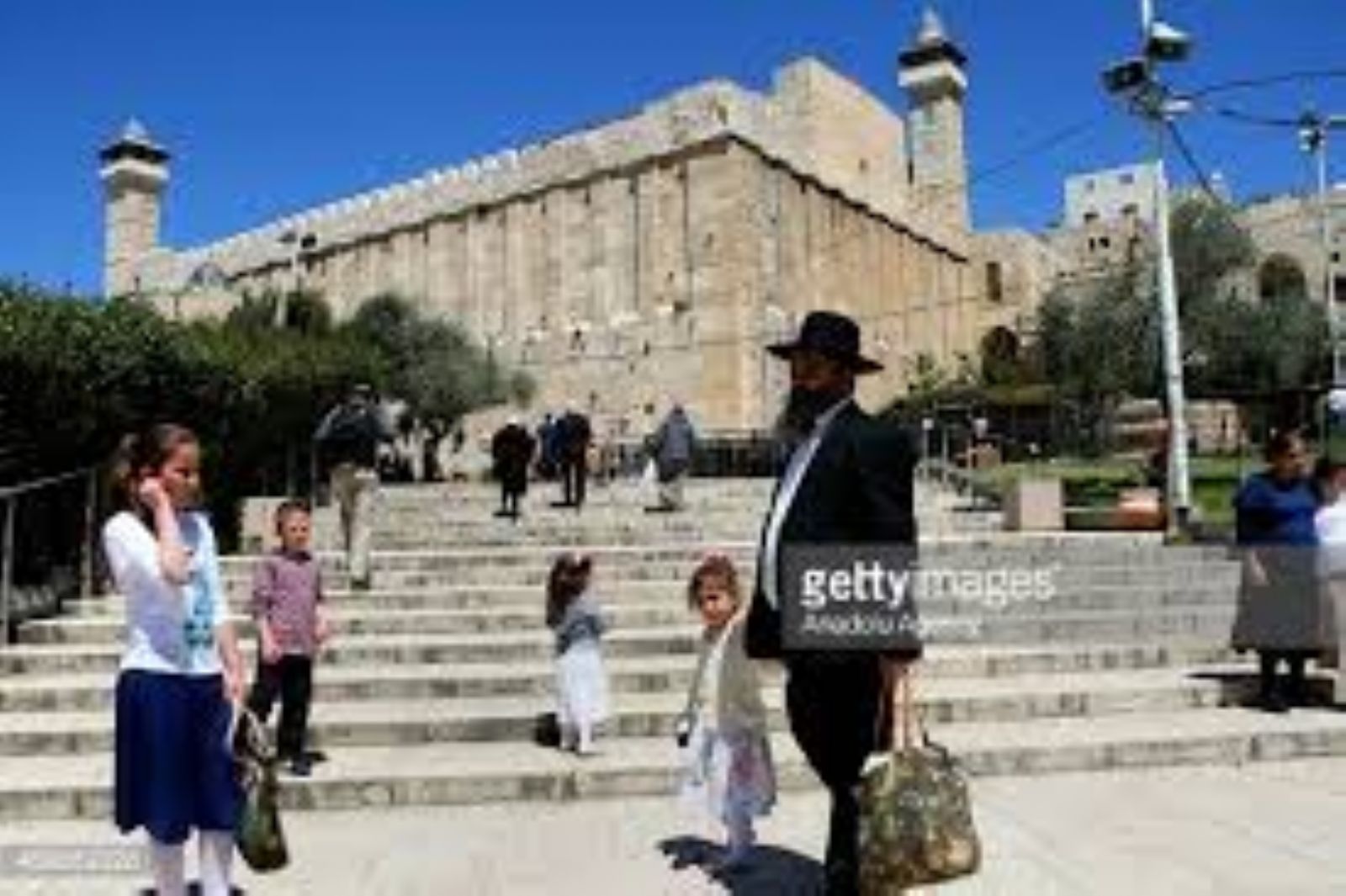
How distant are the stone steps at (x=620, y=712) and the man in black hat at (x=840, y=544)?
3616 mm

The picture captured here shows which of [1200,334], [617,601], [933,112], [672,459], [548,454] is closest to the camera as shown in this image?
[617,601]

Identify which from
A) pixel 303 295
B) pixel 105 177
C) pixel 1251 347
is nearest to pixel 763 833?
pixel 1251 347

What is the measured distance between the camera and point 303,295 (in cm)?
5809

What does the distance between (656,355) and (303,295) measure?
39.5 feet

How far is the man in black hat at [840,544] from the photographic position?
5742 millimetres

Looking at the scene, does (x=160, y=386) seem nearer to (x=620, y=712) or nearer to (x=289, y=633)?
(x=620, y=712)

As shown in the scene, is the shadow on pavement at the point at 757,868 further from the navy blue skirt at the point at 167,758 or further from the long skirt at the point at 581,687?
the navy blue skirt at the point at 167,758

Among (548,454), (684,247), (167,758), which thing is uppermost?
(684,247)

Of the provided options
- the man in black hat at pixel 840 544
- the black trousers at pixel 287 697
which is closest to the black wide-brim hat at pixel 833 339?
the man in black hat at pixel 840 544

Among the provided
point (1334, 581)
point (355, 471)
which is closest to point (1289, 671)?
point (1334, 581)

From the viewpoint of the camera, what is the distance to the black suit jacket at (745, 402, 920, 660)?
5.75 meters

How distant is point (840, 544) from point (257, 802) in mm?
2164

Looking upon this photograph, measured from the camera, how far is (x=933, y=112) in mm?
72000

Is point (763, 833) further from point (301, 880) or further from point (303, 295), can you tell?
point (303, 295)
